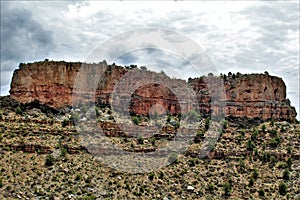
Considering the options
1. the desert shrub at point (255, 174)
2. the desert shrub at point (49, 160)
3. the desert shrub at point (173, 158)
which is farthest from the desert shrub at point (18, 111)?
the desert shrub at point (255, 174)

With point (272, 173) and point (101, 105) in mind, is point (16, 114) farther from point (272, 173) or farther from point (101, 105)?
point (272, 173)

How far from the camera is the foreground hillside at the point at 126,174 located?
239ft

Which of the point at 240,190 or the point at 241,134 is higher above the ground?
the point at 241,134

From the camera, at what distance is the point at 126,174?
79000 mm

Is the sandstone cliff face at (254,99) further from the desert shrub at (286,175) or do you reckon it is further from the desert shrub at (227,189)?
the desert shrub at (227,189)

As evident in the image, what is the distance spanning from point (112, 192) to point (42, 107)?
26.1m

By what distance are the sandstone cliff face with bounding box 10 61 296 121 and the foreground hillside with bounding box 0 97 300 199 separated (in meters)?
3.48

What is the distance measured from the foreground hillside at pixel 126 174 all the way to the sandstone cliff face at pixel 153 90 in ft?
11.4

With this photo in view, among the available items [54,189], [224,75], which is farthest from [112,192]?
[224,75]

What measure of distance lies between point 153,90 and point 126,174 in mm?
29733

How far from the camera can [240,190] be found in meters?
80.4

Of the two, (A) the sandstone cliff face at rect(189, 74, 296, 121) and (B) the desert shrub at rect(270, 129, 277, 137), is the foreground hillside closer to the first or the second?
(B) the desert shrub at rect(270, 129, 277, 137)

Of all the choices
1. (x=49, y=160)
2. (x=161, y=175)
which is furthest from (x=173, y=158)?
(x=49, y=160)

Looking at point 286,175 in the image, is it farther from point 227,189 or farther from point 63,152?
point 63,152
